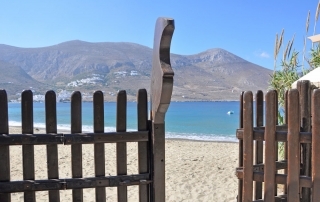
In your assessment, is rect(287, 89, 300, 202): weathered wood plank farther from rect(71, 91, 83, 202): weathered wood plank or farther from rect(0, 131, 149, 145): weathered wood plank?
rect(71, 91, 83, 202): weathered wood plank

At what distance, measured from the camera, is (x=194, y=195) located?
19.5 feet

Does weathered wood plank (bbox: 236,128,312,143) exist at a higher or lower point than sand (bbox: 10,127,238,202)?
higher

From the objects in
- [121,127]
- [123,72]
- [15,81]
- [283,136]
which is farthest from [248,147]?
[123,72]

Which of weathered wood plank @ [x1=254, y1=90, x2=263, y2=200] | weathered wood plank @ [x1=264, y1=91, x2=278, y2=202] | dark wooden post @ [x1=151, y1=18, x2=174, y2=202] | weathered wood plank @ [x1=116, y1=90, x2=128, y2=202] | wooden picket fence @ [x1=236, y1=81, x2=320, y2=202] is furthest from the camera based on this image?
weathered wood plank @ [x1=254, y1=90, x2=263, y2=200]

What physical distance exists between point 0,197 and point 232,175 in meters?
5.78

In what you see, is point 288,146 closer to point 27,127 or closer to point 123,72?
point 27,127

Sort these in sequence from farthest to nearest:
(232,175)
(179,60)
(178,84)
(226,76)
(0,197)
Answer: (179,60)
(226,76)
(178,84)
(232,175)
(0,197)

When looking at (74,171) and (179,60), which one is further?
(179,60)

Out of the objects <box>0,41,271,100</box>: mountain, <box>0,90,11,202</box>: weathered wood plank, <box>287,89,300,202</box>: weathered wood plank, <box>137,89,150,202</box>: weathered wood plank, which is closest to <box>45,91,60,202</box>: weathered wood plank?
<box>0,90,11,202</box>: weathered wood plank

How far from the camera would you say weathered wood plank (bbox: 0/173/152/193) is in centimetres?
279

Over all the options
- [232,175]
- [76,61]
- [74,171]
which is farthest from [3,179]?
[76,61]

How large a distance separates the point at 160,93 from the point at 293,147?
44.3 inches

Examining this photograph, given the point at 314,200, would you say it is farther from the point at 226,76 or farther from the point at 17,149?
the point at 226,76

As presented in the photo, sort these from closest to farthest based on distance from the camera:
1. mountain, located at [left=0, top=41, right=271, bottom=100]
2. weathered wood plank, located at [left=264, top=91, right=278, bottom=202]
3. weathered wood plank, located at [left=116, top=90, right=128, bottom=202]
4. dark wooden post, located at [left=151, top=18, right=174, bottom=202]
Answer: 1. dark wooden post, located at [left=151, top=18, right=174, bottom=202]
2. weathered wood plank, located at [left=264, top=91, right=278, bottom=202]
3. weathered wood plank, located at [left=116, top=90, right=128, bottom=202]
4. mountain, located at [left=0, top=41, right=271, bottom=100]
